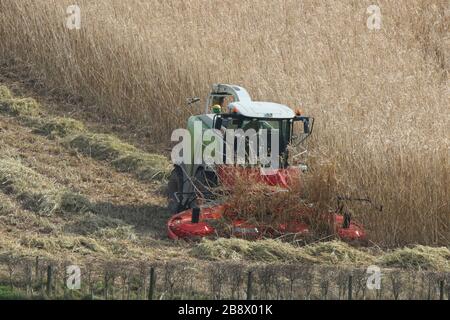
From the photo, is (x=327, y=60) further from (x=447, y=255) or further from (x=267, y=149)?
(x=447, y=255)

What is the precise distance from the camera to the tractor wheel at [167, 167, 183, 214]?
12242 millimetres

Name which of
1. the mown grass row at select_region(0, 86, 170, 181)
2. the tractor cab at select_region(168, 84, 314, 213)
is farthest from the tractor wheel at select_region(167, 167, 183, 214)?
the mown grass row at select_region(0, 86, 170, 181)

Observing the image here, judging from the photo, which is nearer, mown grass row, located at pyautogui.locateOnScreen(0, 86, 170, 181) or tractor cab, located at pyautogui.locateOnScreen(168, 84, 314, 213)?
tractor cab, located at pyautogui.locateOnScreen(168, 84, 314, 213)

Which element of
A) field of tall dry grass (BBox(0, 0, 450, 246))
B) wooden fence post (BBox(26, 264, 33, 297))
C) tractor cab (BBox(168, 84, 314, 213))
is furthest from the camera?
field of tall dry grass (BBox(0, 0, 450, 246))

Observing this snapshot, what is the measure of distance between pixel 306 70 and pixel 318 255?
5412 mm

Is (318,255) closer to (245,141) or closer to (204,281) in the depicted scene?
(245,141)

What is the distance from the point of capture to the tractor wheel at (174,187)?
12.2 meters

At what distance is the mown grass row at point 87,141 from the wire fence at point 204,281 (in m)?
4.47

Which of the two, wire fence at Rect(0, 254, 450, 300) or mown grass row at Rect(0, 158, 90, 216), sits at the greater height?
mown grass row at Rect(0, 158, 90, 216)

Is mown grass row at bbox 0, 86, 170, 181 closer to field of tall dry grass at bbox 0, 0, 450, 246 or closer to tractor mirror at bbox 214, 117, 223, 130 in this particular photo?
field of tall dry grass at bbox 0, 0, 450, 246

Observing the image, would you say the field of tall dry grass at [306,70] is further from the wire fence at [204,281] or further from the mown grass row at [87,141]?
the wire fence at [204,281]

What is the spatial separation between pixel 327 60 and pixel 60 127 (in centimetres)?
413

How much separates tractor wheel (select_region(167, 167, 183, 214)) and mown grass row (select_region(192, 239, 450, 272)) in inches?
70.3
